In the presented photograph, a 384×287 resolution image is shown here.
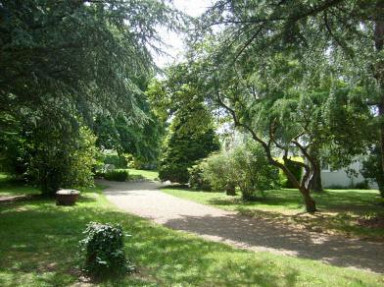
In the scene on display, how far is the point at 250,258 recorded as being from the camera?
7.91 metres

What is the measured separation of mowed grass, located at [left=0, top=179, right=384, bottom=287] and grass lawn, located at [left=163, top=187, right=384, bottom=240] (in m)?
4.28

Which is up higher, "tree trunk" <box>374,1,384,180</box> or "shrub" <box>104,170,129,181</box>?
"tree trunk" <box>374,1,384,180</box>

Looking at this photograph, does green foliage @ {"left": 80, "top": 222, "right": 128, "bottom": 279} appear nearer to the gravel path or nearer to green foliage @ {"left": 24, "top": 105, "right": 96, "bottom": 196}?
the gravel path

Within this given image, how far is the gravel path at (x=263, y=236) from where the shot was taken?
8750mm

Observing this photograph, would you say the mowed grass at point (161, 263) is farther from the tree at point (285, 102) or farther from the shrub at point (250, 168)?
the shrub at point (250, 168)

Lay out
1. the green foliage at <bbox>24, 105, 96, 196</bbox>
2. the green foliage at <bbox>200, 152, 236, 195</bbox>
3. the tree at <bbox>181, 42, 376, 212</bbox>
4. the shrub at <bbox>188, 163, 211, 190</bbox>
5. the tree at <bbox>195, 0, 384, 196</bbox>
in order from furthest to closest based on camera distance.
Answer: the shrub at <bbox>188, 163, 211, 190</bbox>, the green foliage at <bbox>200, 152, 236, 195</bbox>, the green foliage at <bbox>24, 105, 96, 196</bbox>, the tree at <bbox>181, 42, 376, 212</bbox>, the tree at <bbox>195, 0, 384, 196</bbox>

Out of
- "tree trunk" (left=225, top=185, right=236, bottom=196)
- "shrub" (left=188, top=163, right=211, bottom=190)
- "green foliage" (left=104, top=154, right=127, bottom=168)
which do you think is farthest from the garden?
"green foliage" (left=104, top=154, right=127, bottom=168)

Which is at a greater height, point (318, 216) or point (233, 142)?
point (233, 142)

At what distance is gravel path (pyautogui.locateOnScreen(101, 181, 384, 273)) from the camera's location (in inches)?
344

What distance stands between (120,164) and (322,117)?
3675cm

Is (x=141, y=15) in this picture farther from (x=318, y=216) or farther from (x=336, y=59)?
(x=318, y=216)

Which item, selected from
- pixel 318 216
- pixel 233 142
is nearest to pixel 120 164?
pixel 233 142

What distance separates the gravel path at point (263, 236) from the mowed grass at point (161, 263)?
2.59 ft

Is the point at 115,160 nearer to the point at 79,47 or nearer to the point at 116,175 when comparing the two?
the point at 116,175
